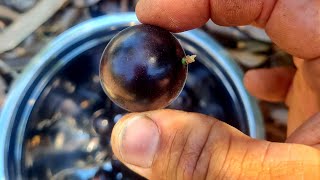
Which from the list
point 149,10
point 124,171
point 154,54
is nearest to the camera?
point 154,54

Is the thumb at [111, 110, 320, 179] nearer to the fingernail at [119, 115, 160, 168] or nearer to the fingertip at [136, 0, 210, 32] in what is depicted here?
the fingernail at [119, 115, 160, 168]

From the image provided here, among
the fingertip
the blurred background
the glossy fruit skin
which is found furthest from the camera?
the blurred background

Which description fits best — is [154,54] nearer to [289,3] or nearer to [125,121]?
[125,121]

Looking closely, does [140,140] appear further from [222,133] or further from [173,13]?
[173,13]

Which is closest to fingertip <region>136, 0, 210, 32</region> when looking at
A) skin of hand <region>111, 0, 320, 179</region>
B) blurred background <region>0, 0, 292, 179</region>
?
skin of hand <region>111, 0, 320, 179</region>

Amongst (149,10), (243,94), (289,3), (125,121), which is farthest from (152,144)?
(243,94)

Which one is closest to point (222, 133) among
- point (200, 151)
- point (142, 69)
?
point (200, 151)

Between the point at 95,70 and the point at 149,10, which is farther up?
the point at 149,10
